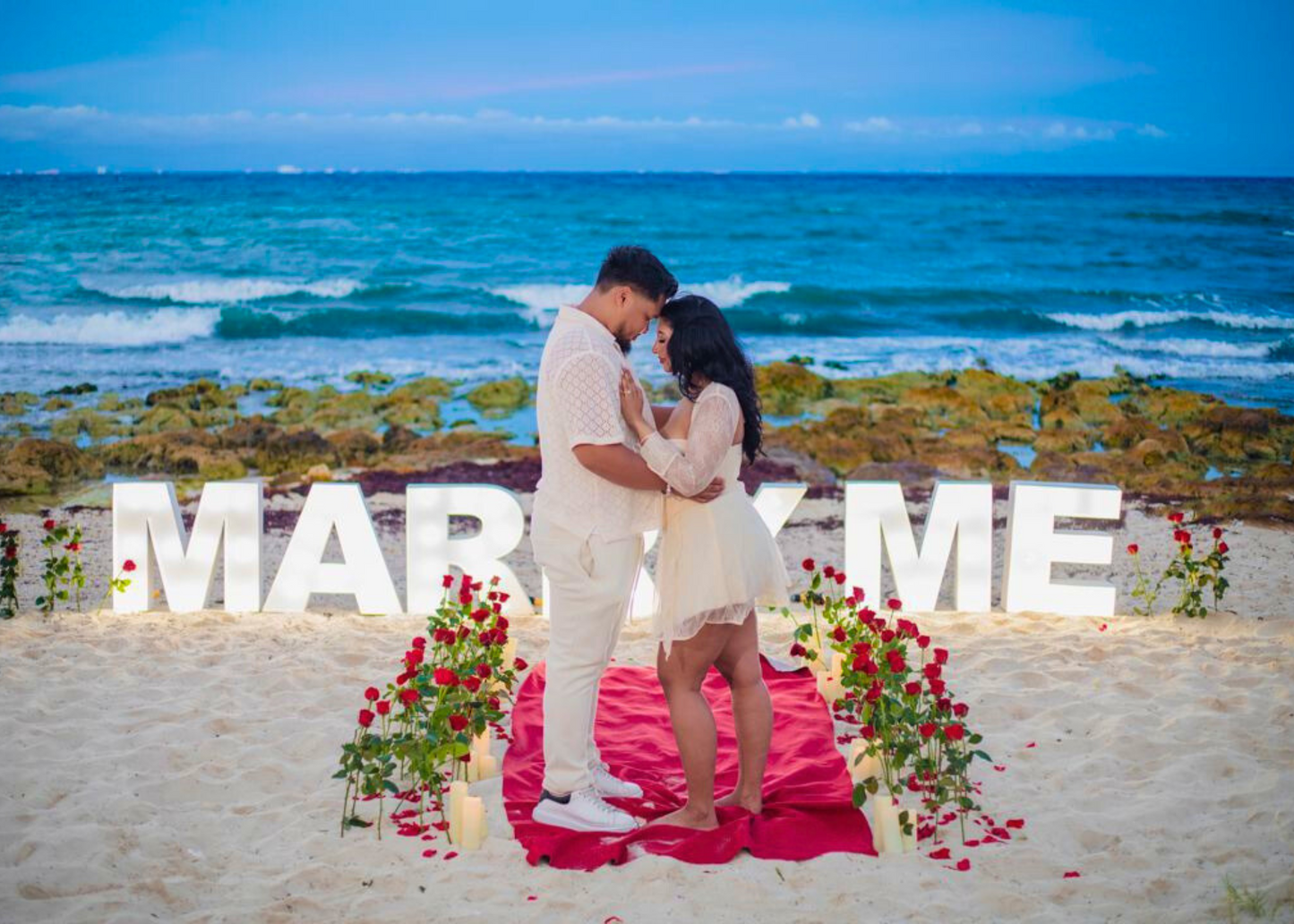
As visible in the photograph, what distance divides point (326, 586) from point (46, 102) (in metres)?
36.1

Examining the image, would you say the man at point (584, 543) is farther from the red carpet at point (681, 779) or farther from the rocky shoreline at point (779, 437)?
the rocky shoreline at point (779, 437)

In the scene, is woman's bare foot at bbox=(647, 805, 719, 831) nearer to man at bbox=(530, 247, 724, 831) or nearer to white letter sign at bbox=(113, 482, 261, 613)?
man at bbox=(530, 247, 724, 831)

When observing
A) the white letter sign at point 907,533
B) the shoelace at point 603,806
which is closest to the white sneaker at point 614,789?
the shoelace at point 603,806

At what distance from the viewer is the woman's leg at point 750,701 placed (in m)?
4.81

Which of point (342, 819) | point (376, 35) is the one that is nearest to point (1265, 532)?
point (342, 819)

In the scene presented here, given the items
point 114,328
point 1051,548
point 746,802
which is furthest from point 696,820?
point 114,328

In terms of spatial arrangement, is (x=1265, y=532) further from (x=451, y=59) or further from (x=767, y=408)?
(x=451, y=59)

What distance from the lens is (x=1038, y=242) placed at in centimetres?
3897

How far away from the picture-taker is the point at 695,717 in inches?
184

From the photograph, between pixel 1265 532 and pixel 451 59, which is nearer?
pixel 1265 532

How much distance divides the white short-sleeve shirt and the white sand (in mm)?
1360

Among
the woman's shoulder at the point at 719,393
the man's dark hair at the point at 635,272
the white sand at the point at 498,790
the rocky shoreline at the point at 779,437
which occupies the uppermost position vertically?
the man's dark hair at the point at 635,272

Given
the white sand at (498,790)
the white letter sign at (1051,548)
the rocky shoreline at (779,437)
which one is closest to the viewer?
the white sand at (498,790)

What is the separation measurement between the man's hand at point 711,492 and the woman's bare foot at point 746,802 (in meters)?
1.29
